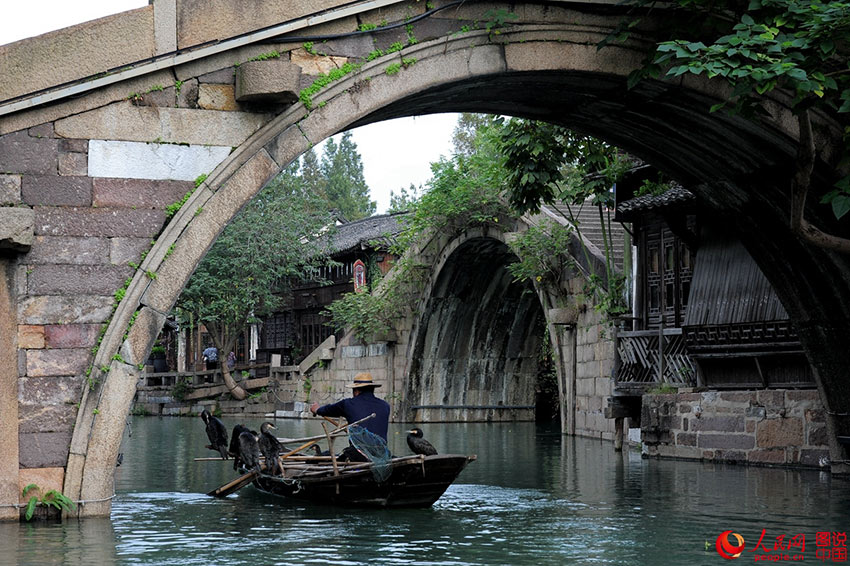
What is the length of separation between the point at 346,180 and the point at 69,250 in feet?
168

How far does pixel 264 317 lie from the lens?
1564 inches

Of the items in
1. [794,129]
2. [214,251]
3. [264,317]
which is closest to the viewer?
[794,129]

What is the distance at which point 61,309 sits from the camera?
27.6ft

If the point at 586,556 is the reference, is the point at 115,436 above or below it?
above

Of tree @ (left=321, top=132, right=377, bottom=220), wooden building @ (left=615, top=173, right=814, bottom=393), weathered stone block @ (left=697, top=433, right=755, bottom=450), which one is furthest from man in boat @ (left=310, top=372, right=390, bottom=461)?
tree @ (left=321, top=132, right=377, bottom=220)

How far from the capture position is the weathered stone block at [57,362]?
838cm

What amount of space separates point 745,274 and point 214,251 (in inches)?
746

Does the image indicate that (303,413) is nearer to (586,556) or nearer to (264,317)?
(264,317)

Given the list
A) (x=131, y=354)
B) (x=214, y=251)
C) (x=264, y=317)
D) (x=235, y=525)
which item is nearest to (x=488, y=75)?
(x=131, y=354)

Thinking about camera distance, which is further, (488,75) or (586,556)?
(488,75)

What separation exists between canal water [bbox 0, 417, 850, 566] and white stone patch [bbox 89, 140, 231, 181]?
2350 mm

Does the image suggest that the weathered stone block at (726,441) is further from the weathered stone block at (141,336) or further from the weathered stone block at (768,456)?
the weathered stone block at (141,336)

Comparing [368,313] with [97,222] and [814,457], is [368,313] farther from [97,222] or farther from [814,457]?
[97,222]

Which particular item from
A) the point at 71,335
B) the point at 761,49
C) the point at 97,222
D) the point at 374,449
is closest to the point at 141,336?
the point at 71,335
